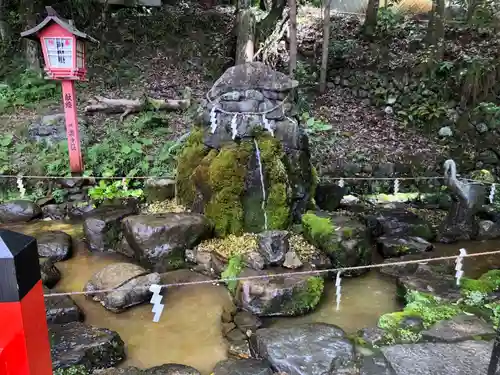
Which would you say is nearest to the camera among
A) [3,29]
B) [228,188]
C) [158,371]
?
[158,371]

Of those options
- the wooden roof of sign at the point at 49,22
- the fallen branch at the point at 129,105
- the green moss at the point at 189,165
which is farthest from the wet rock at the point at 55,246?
the fallen branch at the point at 129,105

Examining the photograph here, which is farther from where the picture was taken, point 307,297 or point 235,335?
point 307,297

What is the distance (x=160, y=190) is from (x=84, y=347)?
4.28m

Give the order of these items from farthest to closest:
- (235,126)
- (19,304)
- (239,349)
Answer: (235,126) < (239,349) < (19,304)

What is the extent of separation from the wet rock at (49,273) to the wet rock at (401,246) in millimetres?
4944

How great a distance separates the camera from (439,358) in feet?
11.8

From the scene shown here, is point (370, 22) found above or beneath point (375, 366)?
above

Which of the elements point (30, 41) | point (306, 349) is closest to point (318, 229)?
point (306, 349)

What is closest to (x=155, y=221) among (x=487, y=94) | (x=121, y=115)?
(x=121, y=115)

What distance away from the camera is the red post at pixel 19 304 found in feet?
4.83

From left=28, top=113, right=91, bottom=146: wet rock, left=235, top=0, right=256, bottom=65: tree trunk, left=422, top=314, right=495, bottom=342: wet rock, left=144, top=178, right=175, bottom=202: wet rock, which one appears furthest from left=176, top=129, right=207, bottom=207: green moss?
left=235, top=0, right=256, bottom=65: tree trunk

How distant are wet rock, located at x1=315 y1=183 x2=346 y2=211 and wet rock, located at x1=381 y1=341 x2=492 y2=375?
4.50m

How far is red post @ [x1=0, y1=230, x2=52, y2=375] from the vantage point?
4.83ft

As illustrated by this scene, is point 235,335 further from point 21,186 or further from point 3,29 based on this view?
point 3,29
